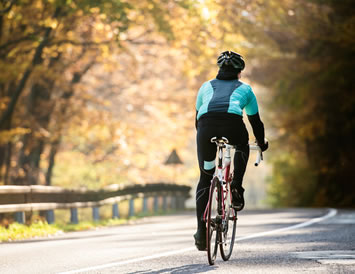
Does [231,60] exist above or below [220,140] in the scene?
above

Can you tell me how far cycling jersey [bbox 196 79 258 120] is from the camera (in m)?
8.46

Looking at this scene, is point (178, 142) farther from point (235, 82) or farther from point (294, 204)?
point (235, 82)

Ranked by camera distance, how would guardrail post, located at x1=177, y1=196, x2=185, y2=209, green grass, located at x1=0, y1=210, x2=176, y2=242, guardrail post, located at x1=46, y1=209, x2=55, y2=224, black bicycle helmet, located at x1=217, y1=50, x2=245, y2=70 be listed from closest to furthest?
black bicycle helmet, located at x1=217, y1=50, x2=245, y2=70 → green grass, located at x1=0, y1=210, x2=176, y2=242 → guardrail post, located at x1=46, y1=209, x2=55, y2=224 → guardrail post, located at x1=177, y1=196, x2=185, y2=209

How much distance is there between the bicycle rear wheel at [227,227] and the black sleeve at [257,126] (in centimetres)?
59

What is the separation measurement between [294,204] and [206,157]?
2774 centimetres

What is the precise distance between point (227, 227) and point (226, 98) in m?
1.38

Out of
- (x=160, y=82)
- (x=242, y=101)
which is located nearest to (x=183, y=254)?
(x=242, y=101)

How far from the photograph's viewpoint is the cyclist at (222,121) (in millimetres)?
8453

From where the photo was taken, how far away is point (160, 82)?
36531 mm

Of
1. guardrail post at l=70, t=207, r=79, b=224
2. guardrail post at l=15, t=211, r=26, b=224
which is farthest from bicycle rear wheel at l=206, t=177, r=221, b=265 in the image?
guardrail post at l=70, t=207, r=79, b=224

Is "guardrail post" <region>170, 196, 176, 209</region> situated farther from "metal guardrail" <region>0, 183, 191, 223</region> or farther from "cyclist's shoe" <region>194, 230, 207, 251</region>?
"cyclist's shoe" <region>194, 230, 207, 251</region>

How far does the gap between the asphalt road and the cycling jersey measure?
61.5 inches

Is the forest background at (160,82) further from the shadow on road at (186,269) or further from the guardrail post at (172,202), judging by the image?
the shadow on road at (186,269)

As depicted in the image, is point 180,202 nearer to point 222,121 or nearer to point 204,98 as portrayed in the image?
point 204,98
